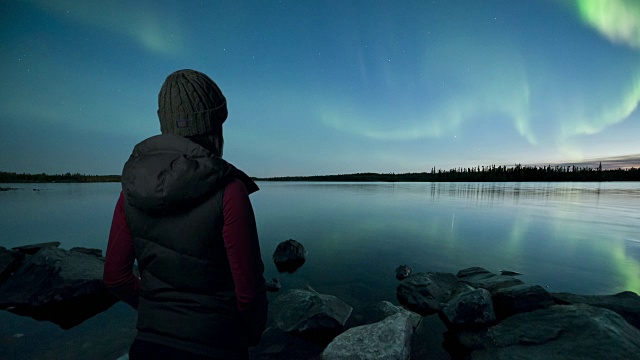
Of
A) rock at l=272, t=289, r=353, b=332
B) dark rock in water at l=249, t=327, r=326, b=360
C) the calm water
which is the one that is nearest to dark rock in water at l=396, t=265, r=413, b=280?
the calm water

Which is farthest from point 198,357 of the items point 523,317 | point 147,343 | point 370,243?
point 370,243

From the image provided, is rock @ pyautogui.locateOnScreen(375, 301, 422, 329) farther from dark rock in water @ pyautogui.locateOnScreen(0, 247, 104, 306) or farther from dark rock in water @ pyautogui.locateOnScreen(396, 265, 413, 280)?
dark rock in water @ pyautogui.locateOnScreen(0, 247, 104, 306)

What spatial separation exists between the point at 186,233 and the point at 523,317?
782 cm

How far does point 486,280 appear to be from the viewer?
8.58 meters

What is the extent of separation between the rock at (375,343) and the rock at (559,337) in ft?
5.79

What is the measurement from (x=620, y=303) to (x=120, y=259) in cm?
1078

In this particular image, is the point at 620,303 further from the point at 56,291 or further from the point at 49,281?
the point at 49,281

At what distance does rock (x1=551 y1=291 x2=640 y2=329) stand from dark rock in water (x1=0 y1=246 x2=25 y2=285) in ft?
61.8

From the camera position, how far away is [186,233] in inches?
67.1

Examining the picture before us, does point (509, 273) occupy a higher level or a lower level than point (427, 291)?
lower

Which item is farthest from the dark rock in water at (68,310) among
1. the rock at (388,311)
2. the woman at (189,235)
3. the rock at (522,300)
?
the rock at (522,300)

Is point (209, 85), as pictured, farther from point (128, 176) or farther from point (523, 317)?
point (523, 317)

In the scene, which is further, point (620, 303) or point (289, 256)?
point (289, 256)

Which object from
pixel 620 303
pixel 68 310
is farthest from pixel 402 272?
pixel 68 310
